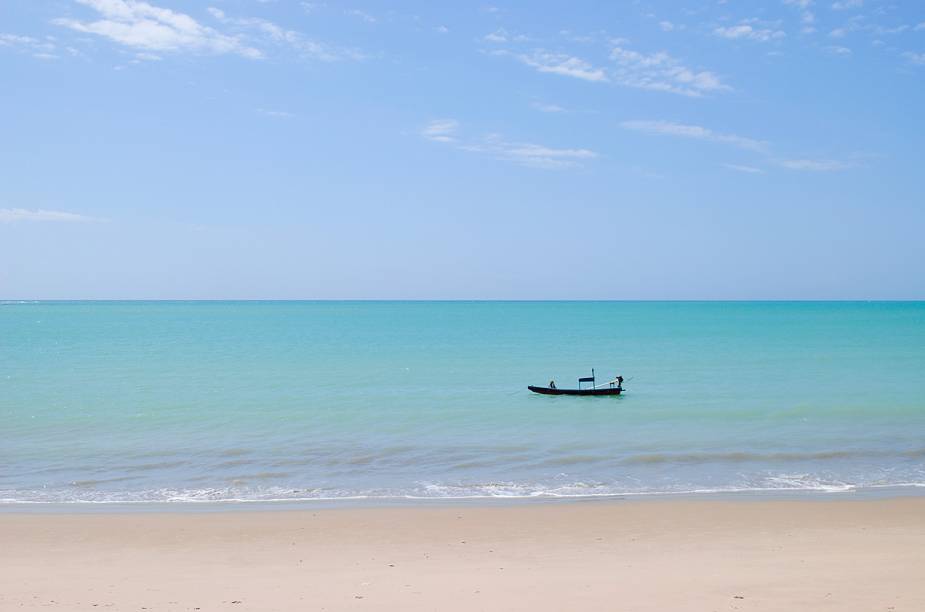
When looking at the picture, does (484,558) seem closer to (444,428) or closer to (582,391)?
(444,428)

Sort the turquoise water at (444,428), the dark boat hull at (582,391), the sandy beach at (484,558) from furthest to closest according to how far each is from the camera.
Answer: the dark boat hull at (582,391), the turquoise water at (444,428), the sandy beach at (484,558)

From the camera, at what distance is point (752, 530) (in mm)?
12547

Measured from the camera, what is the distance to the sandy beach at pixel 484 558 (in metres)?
9.02

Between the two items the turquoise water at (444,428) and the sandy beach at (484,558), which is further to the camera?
the turquoise water at (444,428)

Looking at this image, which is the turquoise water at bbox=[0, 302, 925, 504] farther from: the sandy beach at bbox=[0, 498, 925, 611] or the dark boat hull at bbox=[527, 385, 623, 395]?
the sandy beach at bbox=[0, 498, 925, 611]

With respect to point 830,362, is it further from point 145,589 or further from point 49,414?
point 145,589

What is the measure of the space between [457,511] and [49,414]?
1808 cm

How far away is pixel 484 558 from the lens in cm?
1108

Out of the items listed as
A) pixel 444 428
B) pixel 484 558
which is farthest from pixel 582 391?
pixel 484 558

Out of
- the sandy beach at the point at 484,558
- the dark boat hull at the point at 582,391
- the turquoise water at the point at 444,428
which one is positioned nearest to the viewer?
the sandy beach at the point at 484,558

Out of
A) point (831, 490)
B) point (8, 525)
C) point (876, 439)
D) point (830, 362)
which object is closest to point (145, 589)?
point (8, 525)

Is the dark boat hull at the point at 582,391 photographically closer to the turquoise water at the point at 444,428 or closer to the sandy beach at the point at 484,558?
the turquoise water at the point at 444,428

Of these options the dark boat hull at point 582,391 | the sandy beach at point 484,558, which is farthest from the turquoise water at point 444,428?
the sandy beach at point 484,558

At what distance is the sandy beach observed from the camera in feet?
29.6
